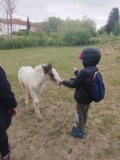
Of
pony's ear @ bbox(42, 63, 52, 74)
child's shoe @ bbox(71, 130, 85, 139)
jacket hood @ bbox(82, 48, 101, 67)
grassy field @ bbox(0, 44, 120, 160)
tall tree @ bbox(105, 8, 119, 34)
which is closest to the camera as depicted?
jacket hood @ bbox(82, 48, 101, 67)

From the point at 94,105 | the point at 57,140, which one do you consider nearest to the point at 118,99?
the point at 94,105

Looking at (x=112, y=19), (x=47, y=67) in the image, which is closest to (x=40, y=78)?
(x=47, y=67)

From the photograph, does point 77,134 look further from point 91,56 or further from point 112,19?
point 112,19

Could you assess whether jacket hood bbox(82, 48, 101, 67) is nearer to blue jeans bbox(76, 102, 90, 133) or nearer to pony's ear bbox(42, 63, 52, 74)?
blue jeans bbox(76, 102, 90, 133)

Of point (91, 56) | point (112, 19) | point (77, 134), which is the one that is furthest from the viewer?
point (112, 19)

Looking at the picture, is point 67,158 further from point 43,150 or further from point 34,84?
point 34,84

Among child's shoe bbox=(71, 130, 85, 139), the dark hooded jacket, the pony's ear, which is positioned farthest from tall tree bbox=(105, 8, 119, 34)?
the dark hooded jacket

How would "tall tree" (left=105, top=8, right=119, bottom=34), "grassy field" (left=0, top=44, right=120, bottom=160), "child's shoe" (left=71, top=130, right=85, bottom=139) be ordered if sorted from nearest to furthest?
1. "grassy field" (left=0, top=44, right=120, bottom=160)
2. "child's shoe" (left=71, top=130, right=85, bottom=139)
3. "tall tree" (left=105, top=8, right=119, bottom=34)

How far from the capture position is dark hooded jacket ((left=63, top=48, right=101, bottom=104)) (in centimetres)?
268

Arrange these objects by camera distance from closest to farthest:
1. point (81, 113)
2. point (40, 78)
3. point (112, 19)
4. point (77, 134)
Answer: point (81, 113)
point (77, 134)
point (40, 78)
point (112, 19)

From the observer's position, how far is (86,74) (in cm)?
272

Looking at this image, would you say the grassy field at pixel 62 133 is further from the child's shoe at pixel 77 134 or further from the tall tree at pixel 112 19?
the tall tree at pixel 112 19

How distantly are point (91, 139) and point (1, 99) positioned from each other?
77.3 inches

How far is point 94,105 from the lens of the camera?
15.5ft
